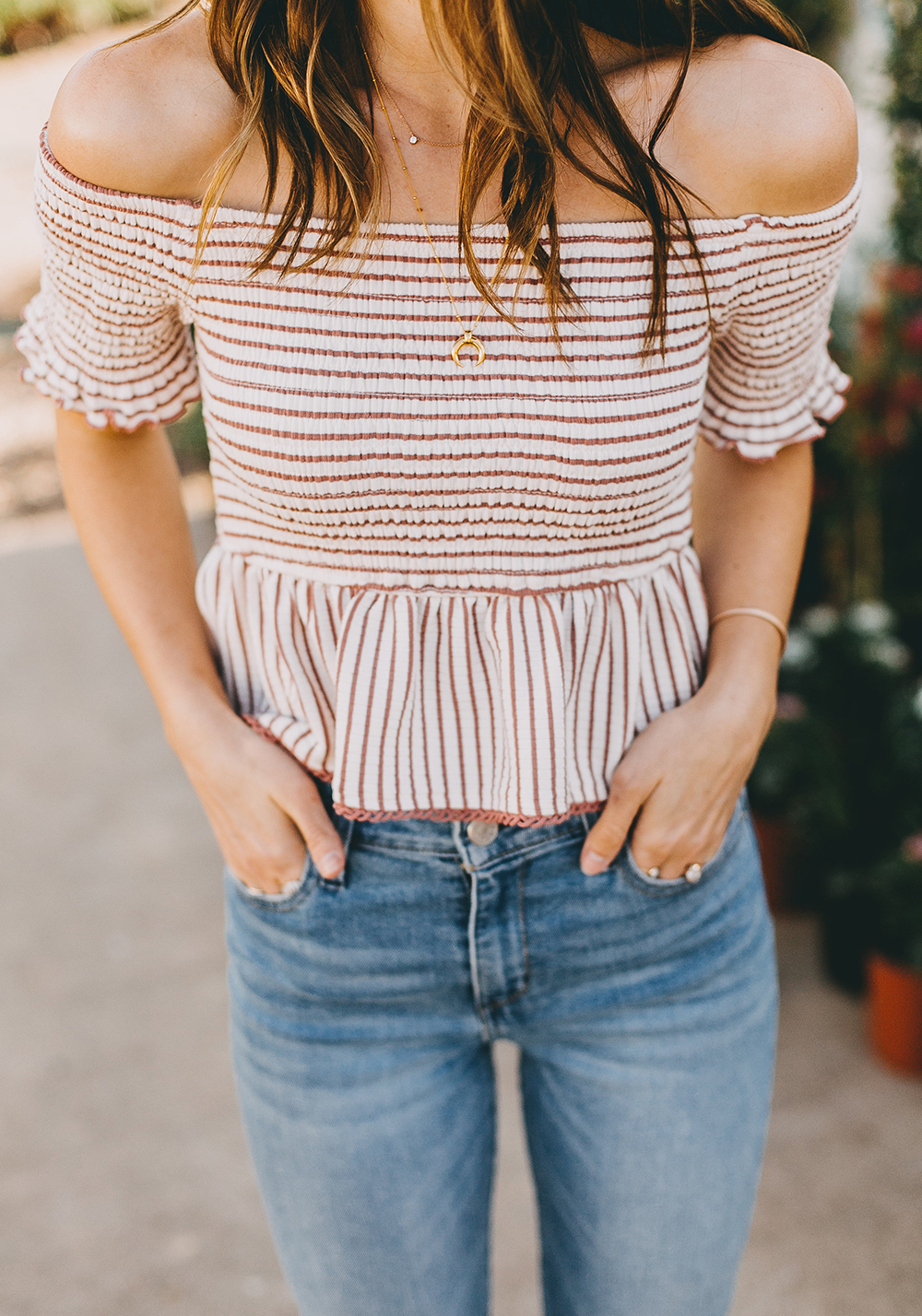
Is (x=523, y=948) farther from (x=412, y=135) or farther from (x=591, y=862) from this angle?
(x=412, y=135)

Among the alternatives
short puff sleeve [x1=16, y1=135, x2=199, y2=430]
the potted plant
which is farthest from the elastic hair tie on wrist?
the potted plant

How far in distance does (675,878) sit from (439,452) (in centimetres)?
38

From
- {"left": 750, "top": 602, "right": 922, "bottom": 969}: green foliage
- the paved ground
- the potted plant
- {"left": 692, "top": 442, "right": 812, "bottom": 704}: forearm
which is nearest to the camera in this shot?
{"left": 692, "top": 442, "right": 812, "bottom": 704}: forearm

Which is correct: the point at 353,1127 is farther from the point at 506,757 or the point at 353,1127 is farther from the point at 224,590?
the point at 224,590

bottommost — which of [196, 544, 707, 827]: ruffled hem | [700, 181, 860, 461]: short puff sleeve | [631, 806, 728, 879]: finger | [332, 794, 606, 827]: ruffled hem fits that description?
[631, 806, 728, 879]: finger

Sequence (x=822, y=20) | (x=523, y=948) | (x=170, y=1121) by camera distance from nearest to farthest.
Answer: (x=523, y=948) → (x=170, y=1121) → (x=822, y=20)

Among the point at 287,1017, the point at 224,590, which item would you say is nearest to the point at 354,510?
the point at 224,590

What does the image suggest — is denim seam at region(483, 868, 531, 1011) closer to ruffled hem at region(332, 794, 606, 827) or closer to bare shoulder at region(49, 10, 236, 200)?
ruffled hem at region(332, 794, 606, 827)

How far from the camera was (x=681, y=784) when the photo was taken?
3.00ft

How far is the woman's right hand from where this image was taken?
89 cm

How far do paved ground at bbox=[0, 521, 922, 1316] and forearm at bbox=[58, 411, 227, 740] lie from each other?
1.46m

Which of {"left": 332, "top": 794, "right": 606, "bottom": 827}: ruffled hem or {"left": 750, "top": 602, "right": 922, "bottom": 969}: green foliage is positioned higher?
{"left": 332, "top": 794, "right": 606, "bottom": 827}: ruffled hem

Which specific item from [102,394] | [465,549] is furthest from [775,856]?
[102,394]

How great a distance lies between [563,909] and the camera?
2.93 ft
